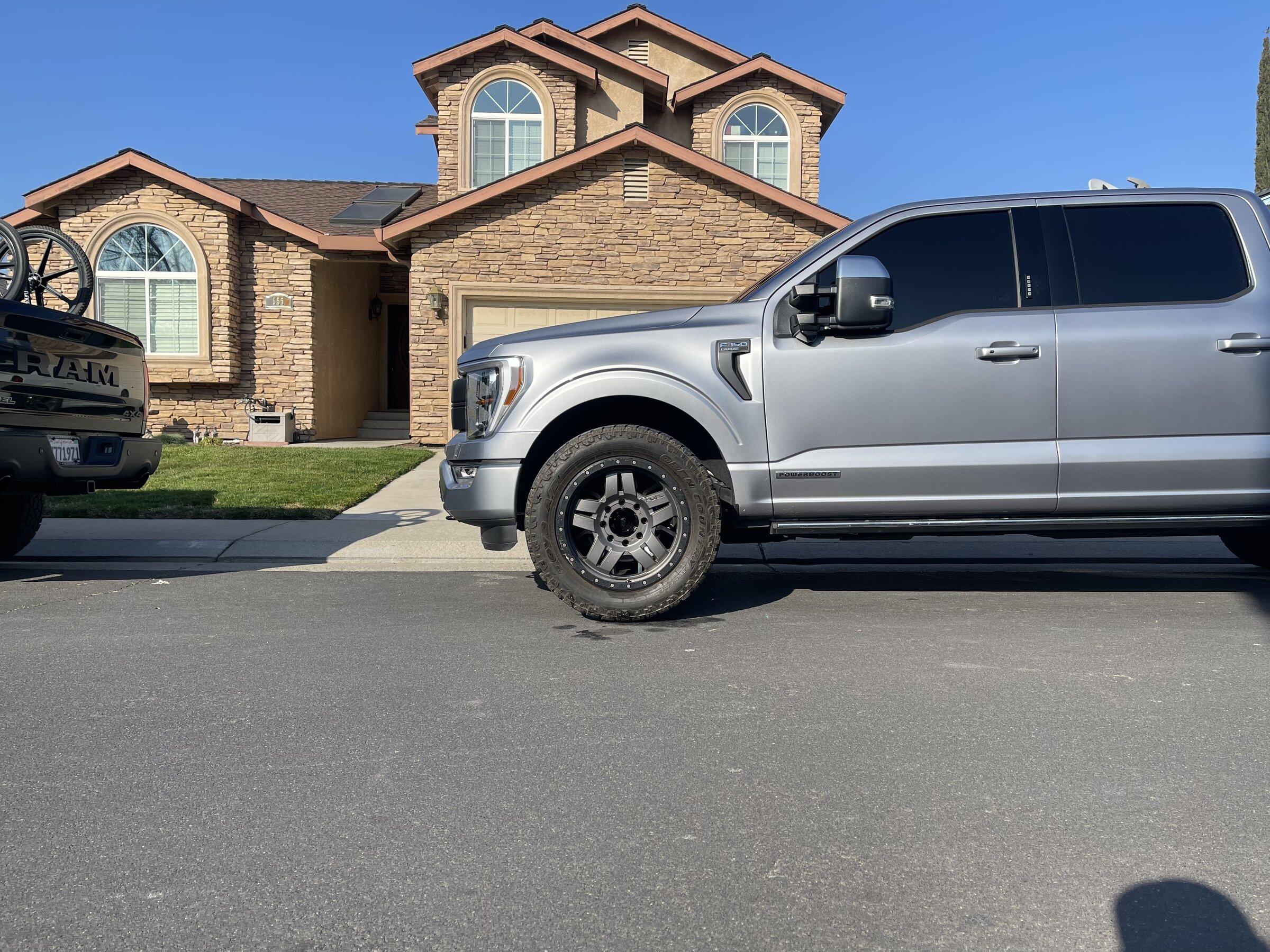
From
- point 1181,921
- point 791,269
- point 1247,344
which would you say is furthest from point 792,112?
point 1181,921

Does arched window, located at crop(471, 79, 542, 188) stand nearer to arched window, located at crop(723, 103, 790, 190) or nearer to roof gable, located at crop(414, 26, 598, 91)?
roof gable, located at crop(414, 26, 598, 91)

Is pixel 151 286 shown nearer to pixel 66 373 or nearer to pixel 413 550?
pixel 413 550

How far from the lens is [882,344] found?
5090mm

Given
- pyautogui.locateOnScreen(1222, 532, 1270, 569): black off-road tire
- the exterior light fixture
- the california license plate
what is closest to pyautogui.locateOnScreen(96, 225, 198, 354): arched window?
the exterior light fixture

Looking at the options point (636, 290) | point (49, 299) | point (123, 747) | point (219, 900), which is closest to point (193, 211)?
point (49, 299)

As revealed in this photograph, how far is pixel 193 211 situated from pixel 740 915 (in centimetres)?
1621

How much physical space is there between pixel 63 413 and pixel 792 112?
15.3 metres

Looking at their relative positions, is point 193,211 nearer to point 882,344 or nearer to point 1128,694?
point 882,344

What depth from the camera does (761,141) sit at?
18641 mm

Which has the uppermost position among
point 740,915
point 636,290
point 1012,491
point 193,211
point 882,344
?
point 193,211

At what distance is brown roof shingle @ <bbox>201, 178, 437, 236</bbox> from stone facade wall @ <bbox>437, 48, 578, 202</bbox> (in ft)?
2.92

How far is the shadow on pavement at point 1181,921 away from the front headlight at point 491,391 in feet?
11.9

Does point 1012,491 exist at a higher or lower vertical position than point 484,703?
higher

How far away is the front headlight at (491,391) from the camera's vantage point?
5.21 meters
